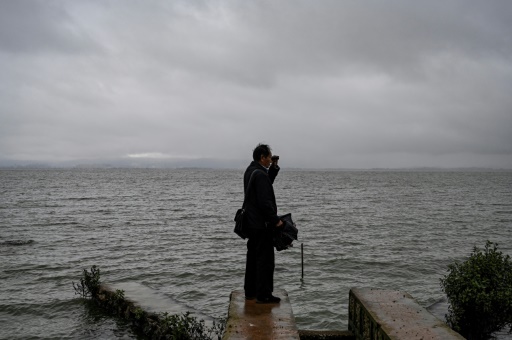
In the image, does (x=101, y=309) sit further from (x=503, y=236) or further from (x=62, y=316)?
(x=503, y=236)

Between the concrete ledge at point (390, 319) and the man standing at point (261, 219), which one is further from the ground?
the man standing at point (261, 219)

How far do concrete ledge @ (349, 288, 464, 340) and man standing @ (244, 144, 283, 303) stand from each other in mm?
1348

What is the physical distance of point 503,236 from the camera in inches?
914

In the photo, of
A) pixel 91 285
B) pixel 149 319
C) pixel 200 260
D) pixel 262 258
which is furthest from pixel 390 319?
pixel 200 260

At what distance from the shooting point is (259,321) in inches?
231

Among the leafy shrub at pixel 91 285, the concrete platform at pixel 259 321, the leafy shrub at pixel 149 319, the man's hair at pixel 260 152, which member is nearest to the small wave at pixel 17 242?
the leafy shrub at pixel 149 319

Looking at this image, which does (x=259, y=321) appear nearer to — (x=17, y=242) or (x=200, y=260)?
(x=200, y=260)

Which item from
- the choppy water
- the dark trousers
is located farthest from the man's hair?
the choppy water

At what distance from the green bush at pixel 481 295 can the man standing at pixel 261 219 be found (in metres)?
3.73

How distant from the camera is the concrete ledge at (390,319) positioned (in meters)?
5.23

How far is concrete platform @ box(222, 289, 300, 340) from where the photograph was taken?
5.38 meters

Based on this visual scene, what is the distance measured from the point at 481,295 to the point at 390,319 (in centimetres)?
288

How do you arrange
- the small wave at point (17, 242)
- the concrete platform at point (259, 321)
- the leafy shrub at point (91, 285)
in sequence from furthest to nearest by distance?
the small wave at point (17, 242)
the leafy shrub at point (91, 285)
the concrete platform at point (259, 321)

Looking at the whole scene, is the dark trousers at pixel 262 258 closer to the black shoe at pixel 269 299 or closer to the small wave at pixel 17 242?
the black shoe at pixel 269 299
